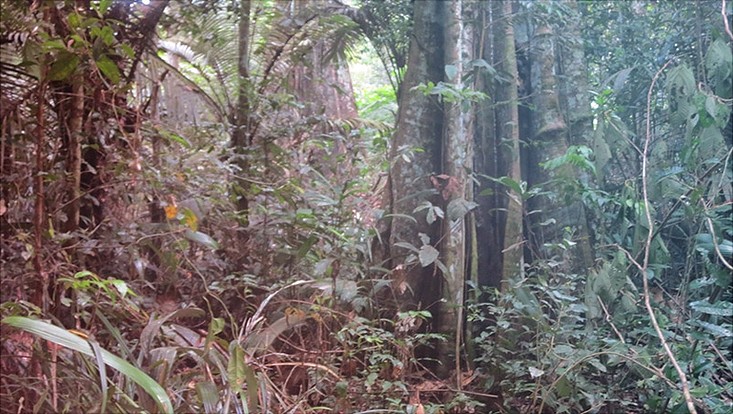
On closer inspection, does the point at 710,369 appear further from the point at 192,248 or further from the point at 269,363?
the point at 192,248

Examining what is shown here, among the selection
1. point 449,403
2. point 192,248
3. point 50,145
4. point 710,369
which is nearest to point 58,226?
point 50,145

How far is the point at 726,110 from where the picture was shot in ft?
6.25

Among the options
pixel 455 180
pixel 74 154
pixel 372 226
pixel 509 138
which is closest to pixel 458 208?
pixel 455 180

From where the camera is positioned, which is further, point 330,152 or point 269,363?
point 330,152

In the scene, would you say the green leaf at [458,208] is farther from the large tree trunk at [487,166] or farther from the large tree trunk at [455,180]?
the large tree trunk at [487,166]

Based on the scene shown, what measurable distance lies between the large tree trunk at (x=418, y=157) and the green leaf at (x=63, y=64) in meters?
1.18

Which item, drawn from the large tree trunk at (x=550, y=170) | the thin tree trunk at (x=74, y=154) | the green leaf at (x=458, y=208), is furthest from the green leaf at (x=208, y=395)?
the large tree trunk at (x=550, y=170)

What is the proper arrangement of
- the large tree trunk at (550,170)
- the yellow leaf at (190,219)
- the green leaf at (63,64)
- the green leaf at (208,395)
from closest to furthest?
the green leaf at (208,395)
the green leaf at (63,64)
the yellow leaf at (190,219)
the large tree trunk at (550,170)

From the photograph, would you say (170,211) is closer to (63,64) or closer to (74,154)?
(74,154)

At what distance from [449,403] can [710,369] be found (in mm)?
765

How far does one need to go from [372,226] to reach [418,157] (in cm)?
37

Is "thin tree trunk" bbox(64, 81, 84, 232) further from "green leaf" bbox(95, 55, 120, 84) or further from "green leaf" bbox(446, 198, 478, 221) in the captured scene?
"green leaf" bbox(446, 198, 478, 221)

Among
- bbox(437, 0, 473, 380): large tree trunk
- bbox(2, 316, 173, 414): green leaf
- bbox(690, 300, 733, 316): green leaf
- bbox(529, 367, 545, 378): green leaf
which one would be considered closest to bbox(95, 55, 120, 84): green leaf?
bbox(2, 316, 173, 414): green leaf

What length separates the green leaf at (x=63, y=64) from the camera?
161cm
